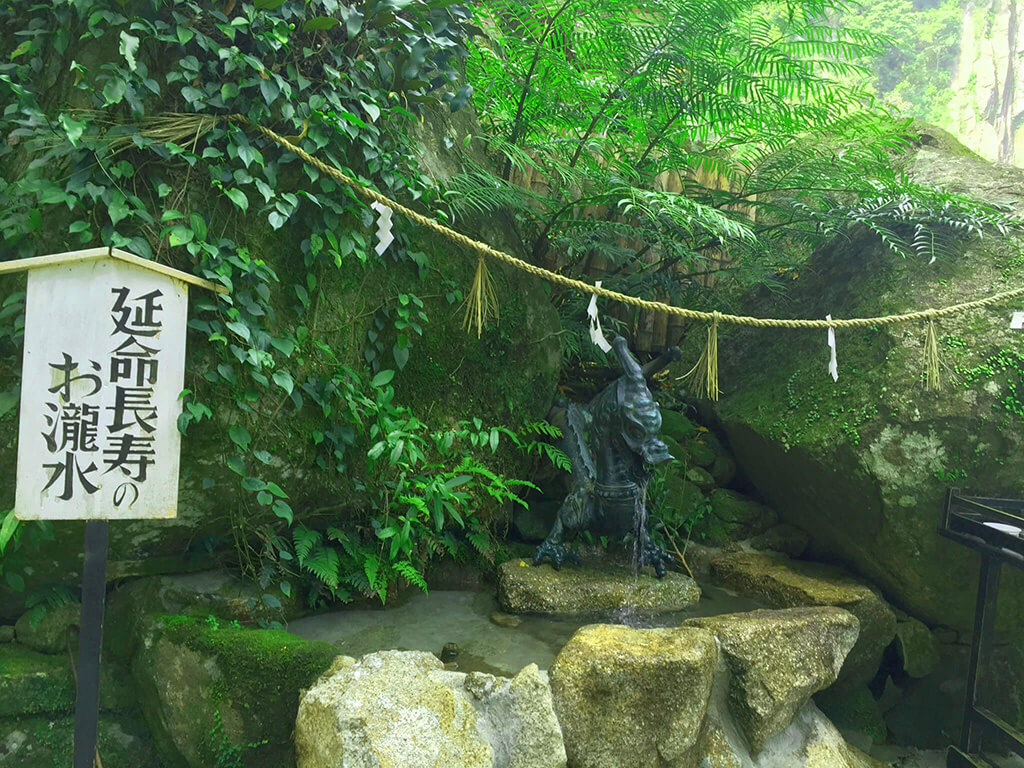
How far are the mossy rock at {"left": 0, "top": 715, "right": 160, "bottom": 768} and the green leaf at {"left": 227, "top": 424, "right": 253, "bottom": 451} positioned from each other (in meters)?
1.22

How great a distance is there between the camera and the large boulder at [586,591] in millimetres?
3381

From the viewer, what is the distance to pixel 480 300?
324cm

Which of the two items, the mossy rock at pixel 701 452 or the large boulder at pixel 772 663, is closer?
the large boulder at pixel 772 663

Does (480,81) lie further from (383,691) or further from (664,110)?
(383,691)

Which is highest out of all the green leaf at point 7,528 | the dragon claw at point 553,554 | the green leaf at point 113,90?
the green leaf at point 113,90

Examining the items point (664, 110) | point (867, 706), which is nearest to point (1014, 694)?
point (867, 706)

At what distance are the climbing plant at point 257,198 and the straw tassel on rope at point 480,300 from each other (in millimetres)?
351

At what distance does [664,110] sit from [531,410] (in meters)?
2.28

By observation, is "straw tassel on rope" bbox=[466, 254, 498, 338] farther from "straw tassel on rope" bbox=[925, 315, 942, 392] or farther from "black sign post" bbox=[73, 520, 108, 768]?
"straw tassel on rope" bbox=[925, 315, 942, 392]

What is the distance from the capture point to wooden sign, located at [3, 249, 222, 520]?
2.01 meters

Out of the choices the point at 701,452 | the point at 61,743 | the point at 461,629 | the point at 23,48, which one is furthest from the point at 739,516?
the point at 23,48

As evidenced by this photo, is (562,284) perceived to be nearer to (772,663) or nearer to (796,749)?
(772,663)

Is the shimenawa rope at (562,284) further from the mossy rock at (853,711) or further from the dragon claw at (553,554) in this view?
the mossy rock at (853,711)

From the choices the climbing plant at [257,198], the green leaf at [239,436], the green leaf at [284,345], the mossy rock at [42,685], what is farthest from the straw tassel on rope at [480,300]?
the mossy rock at [42,685]
